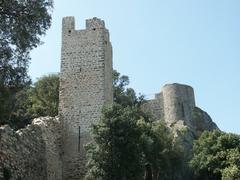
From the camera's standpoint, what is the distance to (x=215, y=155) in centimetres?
3178

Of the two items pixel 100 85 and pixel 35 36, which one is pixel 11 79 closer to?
pixel 35 36

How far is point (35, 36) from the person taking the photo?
1636 cm

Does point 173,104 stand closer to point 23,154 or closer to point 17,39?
point 23,154

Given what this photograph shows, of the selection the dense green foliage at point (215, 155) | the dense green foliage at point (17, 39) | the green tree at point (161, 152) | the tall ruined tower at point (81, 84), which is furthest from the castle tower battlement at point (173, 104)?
the dense green foliage at point (17, 39)

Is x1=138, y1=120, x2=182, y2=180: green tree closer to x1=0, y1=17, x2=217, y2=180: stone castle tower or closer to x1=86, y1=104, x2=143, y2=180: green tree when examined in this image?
x1=0, y1=17, x2=217, y2=180: stone castle tower

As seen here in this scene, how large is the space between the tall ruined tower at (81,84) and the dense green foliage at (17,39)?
8656 millimetres

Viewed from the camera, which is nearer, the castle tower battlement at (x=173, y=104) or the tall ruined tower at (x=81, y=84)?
the tall ruined tower at (x=81, y=84)

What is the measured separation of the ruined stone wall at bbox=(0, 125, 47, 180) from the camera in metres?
18.0

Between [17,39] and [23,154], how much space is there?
5.69m

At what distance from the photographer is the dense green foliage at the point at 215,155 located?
3064 cm

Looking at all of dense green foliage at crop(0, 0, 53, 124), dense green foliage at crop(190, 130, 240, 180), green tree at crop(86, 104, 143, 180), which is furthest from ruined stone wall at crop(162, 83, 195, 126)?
dense green foliage at crop(0, 0, 53, 124)

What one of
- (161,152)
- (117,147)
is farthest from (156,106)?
(117,147)

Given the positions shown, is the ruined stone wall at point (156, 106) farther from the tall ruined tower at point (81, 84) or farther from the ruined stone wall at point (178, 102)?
the tall ruined tower at point (81, 84)

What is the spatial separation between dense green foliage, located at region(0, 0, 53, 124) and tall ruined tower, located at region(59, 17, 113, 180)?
8.66 metres
